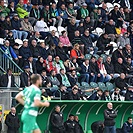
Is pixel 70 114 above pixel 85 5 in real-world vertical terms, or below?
below

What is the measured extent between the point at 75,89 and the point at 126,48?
6253 millimetres

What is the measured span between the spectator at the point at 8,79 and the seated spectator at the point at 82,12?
27.9ft

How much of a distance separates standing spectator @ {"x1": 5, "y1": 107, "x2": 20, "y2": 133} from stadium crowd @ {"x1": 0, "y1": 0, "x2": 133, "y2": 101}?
1.23m

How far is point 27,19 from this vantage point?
88.4 ft

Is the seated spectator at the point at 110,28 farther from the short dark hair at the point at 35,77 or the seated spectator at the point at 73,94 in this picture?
the short dark hair at the point at 35,77

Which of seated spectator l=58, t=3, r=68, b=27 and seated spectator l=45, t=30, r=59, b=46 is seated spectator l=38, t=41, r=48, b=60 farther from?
seated spectator l=58, t=3, r=68, b=27

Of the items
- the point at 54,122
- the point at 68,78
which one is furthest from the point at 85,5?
the point at 54,122

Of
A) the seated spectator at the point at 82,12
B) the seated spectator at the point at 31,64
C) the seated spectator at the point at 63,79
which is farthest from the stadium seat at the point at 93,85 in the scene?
the seated spectator at the point at 82,12

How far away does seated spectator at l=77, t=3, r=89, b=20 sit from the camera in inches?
1193

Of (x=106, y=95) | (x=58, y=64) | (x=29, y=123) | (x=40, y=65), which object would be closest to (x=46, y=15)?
(x=58, y=64)

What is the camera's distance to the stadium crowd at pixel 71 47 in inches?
956

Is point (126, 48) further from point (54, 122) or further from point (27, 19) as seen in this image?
point (54, 122)

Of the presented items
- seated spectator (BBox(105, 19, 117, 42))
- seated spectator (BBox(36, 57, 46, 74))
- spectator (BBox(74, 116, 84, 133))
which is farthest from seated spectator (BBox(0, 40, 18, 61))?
seated spectator (BBox(105, 19, 117, 42))

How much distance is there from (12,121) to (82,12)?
33.1 ft
